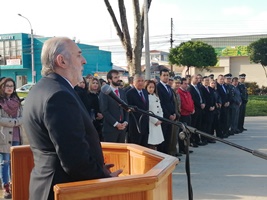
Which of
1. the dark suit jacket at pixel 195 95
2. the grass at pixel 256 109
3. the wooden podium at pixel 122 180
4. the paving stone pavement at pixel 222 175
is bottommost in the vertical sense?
the paving stone pavement at pixel 222 175

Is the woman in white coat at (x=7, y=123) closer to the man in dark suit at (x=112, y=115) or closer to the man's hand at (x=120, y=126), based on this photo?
the man in dark suit at (x=112, y=115)

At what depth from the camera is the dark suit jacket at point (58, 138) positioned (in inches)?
88.3

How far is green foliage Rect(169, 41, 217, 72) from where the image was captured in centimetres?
3247

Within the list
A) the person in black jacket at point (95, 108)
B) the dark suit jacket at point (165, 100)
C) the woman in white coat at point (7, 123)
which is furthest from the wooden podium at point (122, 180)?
the dark suit jacket at point (165, 100)

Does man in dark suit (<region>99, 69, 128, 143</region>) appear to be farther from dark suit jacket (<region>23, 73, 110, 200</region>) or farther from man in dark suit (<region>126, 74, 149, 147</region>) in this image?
dark suit jacket (<region>23, 73, 110, 200</region>)

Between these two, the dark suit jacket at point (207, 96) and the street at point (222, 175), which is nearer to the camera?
the street at point (222, 175)

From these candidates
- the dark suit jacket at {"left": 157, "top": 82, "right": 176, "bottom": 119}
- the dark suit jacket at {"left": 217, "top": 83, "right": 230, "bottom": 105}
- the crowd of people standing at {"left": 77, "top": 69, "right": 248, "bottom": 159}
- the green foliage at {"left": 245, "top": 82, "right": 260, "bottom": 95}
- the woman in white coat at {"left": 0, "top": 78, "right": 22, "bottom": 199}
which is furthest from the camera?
the green foliage at {"left": 245, "top": 82, "right": 260, "bottom": 95}

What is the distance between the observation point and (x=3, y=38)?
4894 cm

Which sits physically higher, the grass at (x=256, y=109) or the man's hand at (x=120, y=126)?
the man's hand at (x=120, y=126)

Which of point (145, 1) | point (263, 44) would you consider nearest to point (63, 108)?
point (145, 1)

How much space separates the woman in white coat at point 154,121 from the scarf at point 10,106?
283 centimetres

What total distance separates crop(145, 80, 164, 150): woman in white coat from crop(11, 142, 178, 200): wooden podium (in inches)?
167

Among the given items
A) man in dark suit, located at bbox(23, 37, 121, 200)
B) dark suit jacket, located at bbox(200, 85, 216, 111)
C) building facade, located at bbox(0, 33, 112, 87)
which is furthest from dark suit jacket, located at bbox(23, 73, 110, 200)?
building facade, located at bbox(0, 33, 112, 87)

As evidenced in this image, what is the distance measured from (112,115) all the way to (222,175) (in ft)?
7.24
